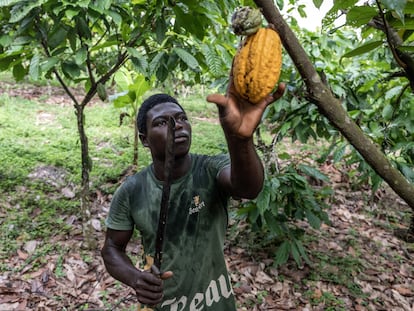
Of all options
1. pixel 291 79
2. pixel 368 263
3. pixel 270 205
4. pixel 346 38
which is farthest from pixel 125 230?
pixel 346 38

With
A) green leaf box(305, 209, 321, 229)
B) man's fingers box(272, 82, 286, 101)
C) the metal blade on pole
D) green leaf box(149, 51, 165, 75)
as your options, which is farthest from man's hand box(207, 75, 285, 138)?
green leaf box(305, 209, 321, 229)

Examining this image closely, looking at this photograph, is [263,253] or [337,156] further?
[263,253]

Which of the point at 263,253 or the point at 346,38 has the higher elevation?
the point at 346,38

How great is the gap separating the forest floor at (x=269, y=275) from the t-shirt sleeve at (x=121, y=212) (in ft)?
3.83

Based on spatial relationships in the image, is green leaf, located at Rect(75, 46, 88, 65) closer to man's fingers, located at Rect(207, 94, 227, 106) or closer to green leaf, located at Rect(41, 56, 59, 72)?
green leaf, located at Rect(41, 56, 59, 72)

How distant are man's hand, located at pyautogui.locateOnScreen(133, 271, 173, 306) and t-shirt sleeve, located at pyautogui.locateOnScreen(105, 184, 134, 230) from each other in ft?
0.91

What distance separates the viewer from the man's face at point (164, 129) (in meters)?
1.31

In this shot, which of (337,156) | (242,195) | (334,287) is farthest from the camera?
(334,287)

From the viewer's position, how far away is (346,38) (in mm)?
3295

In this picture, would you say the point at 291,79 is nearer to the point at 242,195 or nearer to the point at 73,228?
the point at 242,195

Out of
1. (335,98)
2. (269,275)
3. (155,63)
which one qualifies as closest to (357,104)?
(269,275)

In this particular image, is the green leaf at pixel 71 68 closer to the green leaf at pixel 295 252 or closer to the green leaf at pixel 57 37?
the green leaf at pixel 57 37

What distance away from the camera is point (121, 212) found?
1.47 meters

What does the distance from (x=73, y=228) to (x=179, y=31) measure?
202 centimetres
